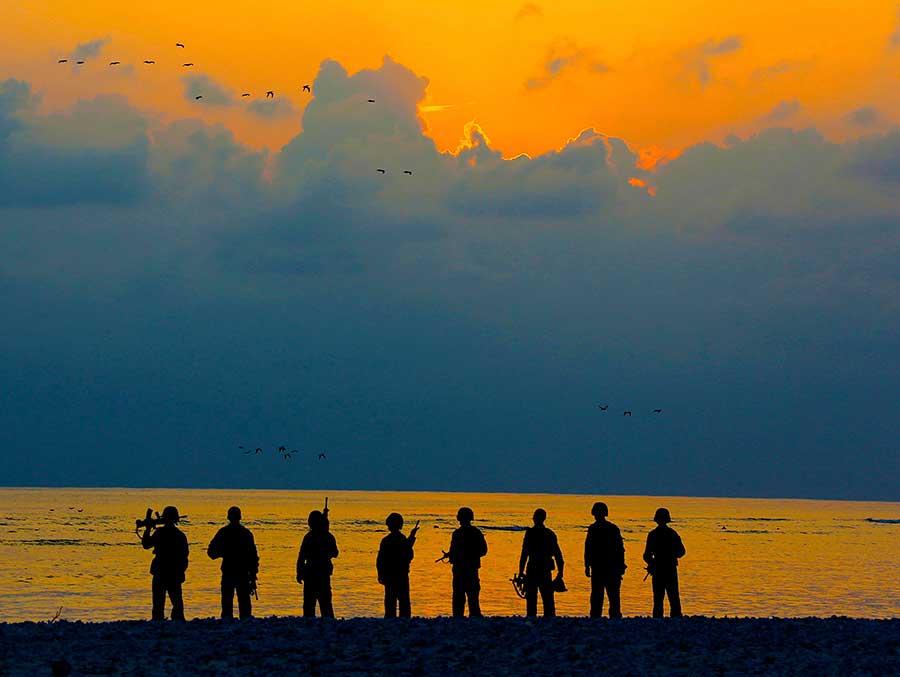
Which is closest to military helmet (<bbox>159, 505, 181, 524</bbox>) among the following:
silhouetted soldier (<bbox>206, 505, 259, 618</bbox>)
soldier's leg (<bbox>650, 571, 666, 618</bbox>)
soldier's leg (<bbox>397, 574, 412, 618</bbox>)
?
silhouetted soldier (<bbox>206, 505, 259, 618</bbox>)

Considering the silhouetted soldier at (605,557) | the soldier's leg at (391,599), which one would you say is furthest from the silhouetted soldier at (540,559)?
the soldier's leg at (391,599)

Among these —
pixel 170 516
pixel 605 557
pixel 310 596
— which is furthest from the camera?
pixel 310 596

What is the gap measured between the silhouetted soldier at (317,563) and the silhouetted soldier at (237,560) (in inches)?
28.7

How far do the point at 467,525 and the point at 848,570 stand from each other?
5249 cm

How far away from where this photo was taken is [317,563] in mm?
19672

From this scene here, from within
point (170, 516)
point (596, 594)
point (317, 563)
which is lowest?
point (596, 594)

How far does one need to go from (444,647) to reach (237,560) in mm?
4983

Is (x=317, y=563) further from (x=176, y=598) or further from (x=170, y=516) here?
(x=170, y=516)

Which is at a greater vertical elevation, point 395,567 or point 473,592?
point 395,567

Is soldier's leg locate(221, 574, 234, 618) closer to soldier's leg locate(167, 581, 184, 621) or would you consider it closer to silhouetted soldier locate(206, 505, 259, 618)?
silhouetted soldier locate(206, 505, 259, 618)

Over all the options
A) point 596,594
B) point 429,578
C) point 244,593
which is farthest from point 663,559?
point 429,578

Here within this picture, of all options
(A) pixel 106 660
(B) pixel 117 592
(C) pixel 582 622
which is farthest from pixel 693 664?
(B) pixel 117 592

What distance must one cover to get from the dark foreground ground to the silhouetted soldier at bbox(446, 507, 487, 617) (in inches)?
63.2

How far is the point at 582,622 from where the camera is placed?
18.3 metres
